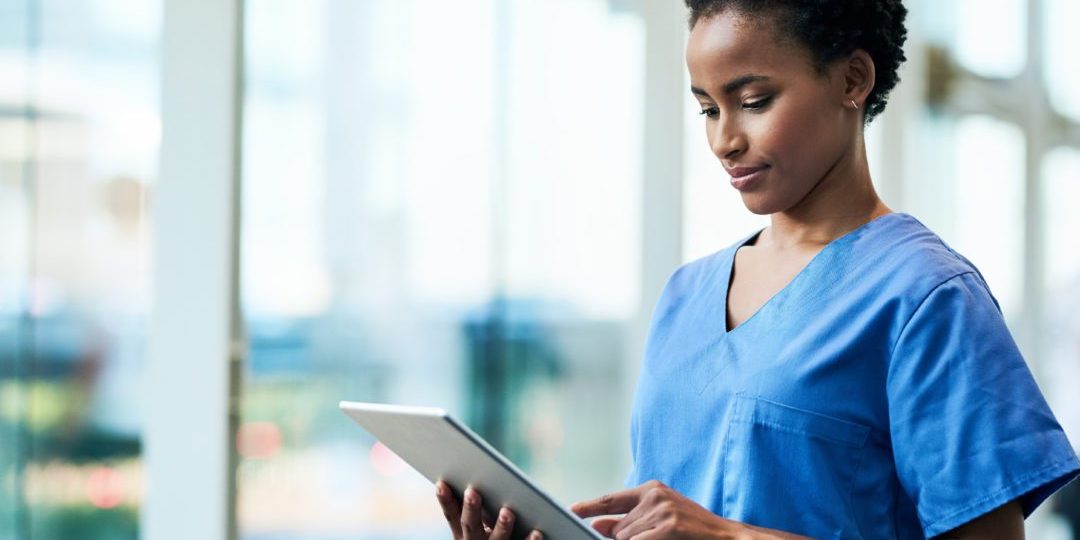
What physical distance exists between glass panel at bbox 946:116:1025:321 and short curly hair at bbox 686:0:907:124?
247cm

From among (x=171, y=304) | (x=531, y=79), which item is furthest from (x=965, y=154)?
(x=171, y=304)

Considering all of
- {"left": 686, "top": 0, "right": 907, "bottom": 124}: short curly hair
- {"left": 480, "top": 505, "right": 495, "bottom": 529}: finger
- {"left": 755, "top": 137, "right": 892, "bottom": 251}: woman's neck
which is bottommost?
{"left": 480, "top": 505, "right": 495, "bottom": 529}: finger

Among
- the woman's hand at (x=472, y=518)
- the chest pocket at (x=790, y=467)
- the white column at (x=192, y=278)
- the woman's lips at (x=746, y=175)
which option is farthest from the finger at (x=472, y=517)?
the white column at (x=192, y=278)

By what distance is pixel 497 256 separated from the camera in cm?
216

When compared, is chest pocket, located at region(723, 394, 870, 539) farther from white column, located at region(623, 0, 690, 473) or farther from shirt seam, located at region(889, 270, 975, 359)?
white column, located at region(623, 0, 690, 473)

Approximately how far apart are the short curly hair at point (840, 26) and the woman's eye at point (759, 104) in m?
0.05

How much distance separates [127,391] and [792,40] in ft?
3.53

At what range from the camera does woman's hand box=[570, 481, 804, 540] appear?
3.13 feet

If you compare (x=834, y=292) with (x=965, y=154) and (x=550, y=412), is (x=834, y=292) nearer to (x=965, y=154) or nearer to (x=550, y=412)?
(x=550, y=412)

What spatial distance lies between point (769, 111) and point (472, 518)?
44cm

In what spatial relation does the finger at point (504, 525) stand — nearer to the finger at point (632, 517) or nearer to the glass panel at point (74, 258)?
the finger at point (632, 517)

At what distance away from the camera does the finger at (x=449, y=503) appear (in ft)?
3.56

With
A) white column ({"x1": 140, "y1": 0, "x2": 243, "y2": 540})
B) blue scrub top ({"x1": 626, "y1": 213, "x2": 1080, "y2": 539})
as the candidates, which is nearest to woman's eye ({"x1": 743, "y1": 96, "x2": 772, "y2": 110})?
blue scrub top ({"x1": 626, "y1": 213, "x2": 1080, "y2": 539})

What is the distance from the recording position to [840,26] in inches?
41.7
